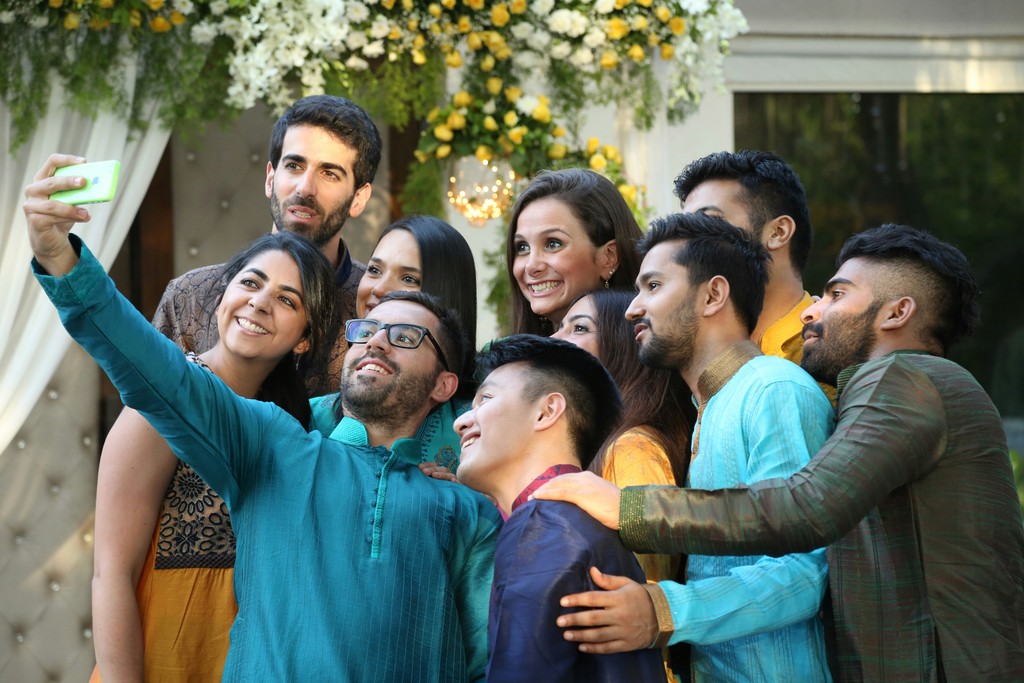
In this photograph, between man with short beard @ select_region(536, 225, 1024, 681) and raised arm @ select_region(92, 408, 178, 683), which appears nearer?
man with short beard @ select_region(536, 225, 1024, 681)

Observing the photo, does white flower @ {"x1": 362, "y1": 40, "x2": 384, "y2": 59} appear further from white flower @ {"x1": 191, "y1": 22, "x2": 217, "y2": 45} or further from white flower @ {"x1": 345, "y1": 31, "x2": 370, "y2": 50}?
white flower @ {"x1": 191, "y1": 22, "x2": 217, "y2": 45}

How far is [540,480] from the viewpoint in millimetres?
2209

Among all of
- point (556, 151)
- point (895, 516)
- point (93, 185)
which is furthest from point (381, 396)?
point (556, 151)

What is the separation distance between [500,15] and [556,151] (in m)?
0.54

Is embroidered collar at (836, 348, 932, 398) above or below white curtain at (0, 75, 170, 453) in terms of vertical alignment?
below

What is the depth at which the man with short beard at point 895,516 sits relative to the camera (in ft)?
6.71

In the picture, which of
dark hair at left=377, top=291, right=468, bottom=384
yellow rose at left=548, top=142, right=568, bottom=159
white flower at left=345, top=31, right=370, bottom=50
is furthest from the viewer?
yellow rose at left=548, top=142, right=568, bottom=159

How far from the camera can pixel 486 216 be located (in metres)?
4.70

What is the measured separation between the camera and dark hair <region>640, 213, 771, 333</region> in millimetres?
2518

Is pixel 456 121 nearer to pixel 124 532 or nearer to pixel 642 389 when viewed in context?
pixel 642 389

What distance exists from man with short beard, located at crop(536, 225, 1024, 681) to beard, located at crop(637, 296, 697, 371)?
0.28m

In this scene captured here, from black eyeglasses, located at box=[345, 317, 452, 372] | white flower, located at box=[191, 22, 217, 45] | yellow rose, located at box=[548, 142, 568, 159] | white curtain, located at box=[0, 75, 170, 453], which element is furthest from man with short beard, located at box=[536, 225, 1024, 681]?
white curtain, located at box=[0, 75, 170, 453]

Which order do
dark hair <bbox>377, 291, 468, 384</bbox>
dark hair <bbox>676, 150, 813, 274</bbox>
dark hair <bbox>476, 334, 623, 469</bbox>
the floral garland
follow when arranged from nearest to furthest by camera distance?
dark hair <bbox>476, 334, 623, 469</bbox>, dark hair <bbox>377, 291, 468, 384</bbox>, dark hair <bbox>676, 150, 813, 274</bbox>, the floral garland

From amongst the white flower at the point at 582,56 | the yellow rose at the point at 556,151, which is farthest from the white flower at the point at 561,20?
the yellow rose at the point at 556,151
